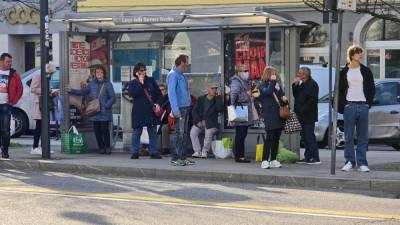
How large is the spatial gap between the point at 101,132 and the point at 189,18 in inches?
118

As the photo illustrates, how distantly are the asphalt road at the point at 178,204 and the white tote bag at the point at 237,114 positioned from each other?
72.6 inches

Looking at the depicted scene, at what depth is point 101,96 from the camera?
13.8 meters

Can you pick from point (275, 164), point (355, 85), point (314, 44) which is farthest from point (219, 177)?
point (314, 44)

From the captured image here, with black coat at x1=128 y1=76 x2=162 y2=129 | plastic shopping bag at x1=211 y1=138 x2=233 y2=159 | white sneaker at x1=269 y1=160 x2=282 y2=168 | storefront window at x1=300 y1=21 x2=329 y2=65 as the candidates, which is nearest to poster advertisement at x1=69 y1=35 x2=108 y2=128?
black coat at x1=128 y1=76 x2=162 y2=129

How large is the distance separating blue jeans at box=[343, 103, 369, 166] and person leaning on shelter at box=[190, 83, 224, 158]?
2806 mm

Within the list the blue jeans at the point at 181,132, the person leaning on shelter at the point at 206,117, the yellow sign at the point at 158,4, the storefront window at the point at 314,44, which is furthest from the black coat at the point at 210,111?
the storefront window at the point at 314,44

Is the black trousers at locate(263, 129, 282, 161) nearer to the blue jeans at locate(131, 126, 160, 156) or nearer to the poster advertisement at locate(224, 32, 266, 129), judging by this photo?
the poster advertisement at locate(224, 32, 266, 129)

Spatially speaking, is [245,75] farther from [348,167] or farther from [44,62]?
[44,62]

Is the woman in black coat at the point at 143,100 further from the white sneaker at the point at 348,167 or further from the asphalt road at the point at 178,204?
the white sneaker at the point at 348,167

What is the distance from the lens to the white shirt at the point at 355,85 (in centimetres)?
1096

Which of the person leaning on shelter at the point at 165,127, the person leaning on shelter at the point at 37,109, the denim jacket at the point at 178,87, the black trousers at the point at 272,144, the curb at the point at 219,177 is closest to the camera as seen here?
the curb at the point at 219,177

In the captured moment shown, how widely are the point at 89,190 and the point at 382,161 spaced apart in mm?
5555

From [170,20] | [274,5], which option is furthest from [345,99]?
[274,5]

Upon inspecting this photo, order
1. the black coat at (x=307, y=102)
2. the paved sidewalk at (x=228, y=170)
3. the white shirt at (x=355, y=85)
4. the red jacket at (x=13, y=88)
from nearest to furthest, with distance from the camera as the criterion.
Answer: the paved sidewalk at (x=228, y=170), the white shirt at (x=355, y=85), the black coat at (x=307, y=102), the red jacket at (x=13, y=88)
